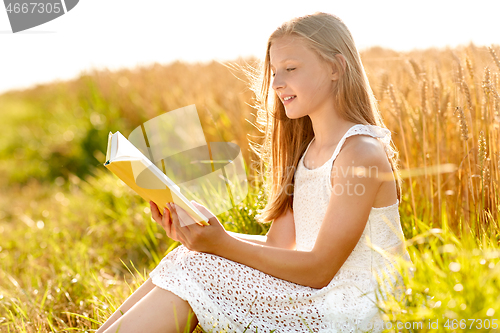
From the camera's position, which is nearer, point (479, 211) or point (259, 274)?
point (259, 274)

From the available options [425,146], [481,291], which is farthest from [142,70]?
[481,291]

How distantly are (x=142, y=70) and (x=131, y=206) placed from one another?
4778 millimetres

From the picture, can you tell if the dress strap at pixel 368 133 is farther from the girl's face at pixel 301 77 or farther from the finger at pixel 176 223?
the finger at pixel 176 223

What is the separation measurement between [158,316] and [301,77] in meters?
1.03

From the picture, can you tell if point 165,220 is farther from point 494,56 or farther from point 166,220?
point 494,56

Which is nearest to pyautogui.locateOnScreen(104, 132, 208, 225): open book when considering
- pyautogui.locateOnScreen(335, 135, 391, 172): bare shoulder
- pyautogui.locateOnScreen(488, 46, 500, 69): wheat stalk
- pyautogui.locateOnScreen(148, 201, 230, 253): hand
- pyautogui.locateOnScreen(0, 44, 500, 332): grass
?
pyautogui.locateOnScreen(148, 201, 230, 253): hand

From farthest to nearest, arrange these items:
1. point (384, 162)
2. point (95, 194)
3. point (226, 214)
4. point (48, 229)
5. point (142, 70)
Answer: point (142, 70) < point (95, 194) < point (48, 229) < point (226, 214) < point (384, 162)

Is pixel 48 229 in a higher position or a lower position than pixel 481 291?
lower

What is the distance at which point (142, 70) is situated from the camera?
25.9 feet

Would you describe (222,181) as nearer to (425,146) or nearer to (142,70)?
(425,146)

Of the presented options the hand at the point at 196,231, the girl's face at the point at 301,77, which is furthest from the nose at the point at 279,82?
the hand at the point at 196,231

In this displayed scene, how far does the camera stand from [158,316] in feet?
4.84

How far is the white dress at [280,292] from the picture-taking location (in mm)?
1501

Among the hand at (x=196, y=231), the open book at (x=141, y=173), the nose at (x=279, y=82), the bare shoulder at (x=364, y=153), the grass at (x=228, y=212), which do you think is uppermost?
the nose at (x=279, y=82)
